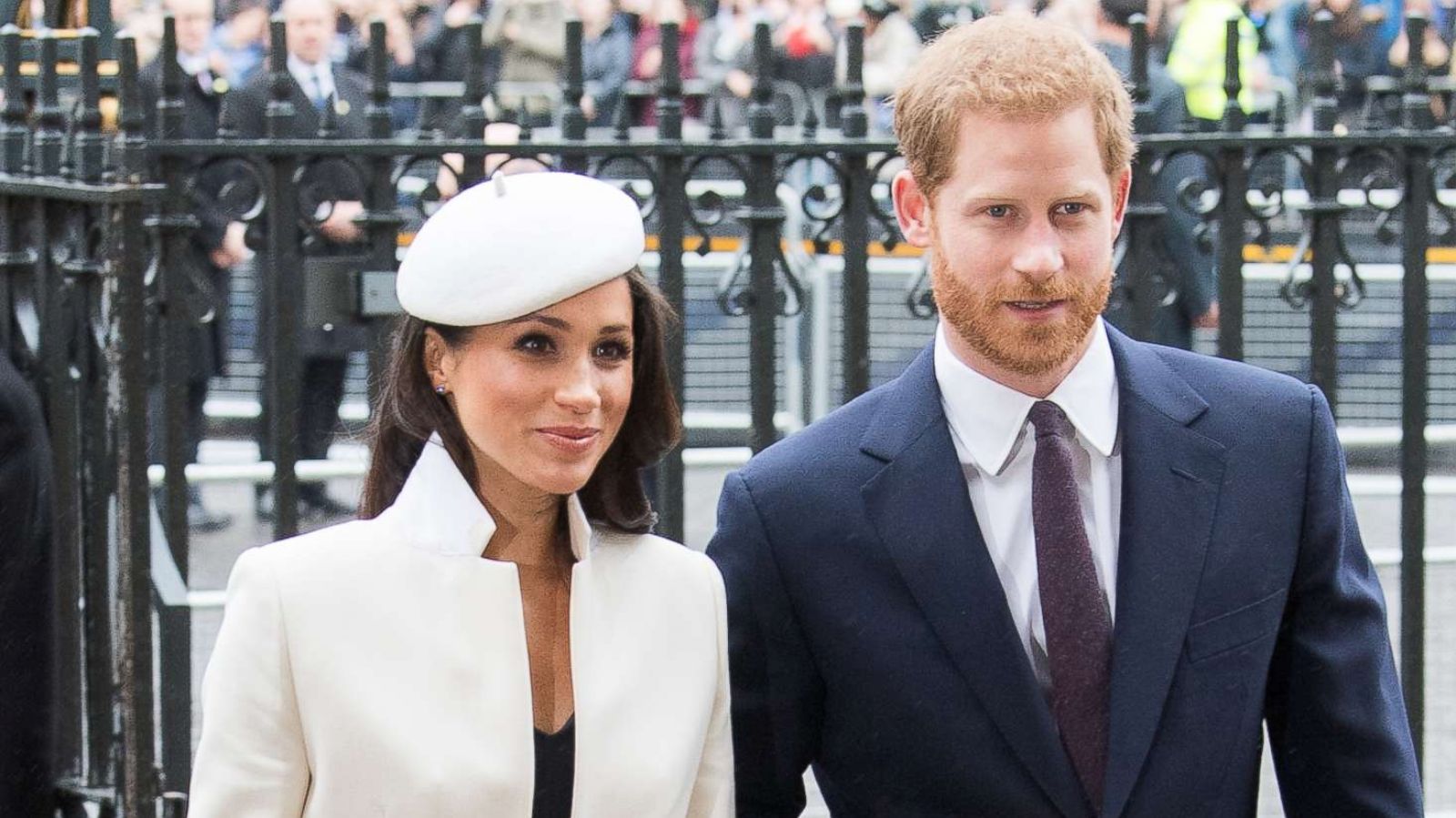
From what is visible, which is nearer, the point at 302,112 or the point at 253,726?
the point at 253,726

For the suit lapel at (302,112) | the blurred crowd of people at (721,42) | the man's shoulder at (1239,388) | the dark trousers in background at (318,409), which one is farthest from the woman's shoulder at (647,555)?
the blurred crowd of people at (721,42)

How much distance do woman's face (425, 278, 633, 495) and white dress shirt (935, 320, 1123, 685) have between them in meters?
0.44

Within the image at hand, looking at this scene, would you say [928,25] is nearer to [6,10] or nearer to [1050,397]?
[6,10]

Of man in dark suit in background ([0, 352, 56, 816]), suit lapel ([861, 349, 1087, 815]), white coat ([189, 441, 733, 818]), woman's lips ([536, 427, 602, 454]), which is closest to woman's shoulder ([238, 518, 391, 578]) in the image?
white coat ([189, 441, 733, 818])

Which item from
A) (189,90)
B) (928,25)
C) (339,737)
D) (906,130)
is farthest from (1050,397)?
(928,25)

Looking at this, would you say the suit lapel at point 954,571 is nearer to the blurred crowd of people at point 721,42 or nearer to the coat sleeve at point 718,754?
the coat sleeve at point 718,754

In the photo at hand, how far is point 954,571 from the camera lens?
2.76 meters

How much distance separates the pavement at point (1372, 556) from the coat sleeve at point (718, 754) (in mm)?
3162

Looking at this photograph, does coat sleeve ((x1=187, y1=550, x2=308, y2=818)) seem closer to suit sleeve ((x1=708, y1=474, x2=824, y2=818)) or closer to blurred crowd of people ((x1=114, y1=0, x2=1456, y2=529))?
suit sleeve ((x1=708, y1=474, x2=824, y2=818))

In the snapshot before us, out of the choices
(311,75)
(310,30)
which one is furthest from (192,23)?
(310,30)

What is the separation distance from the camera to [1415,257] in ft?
16.3

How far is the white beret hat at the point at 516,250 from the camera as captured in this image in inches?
105

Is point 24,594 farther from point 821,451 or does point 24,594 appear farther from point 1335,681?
point 1335,681

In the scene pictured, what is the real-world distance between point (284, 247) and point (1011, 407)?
224cm
